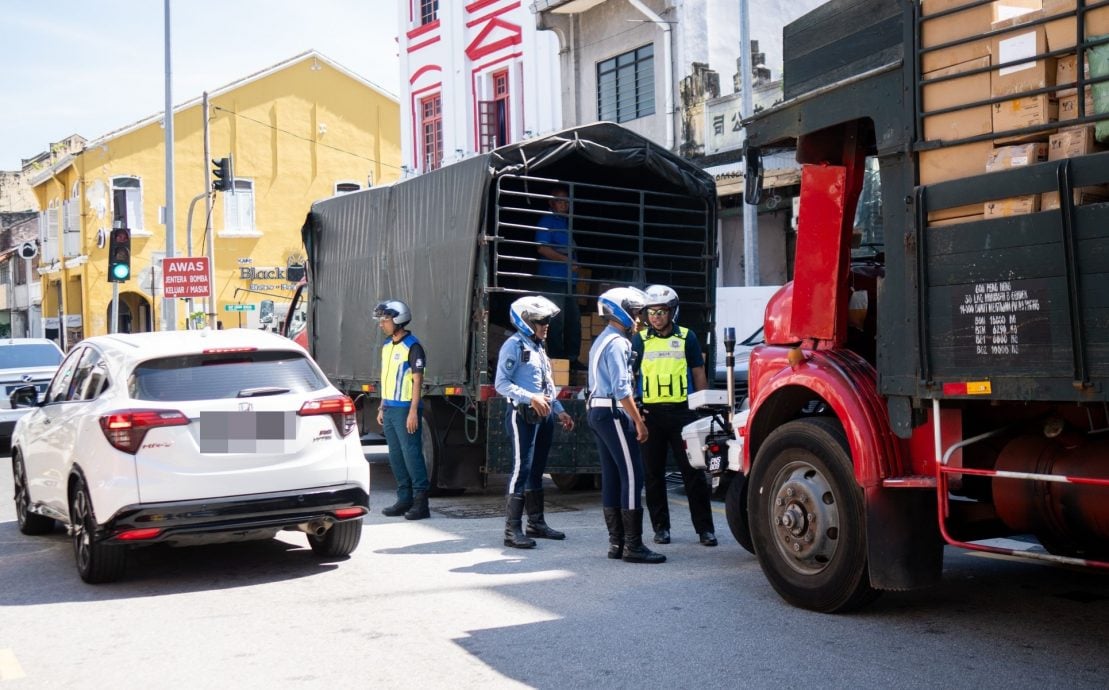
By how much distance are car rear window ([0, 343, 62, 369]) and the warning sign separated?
4.36m

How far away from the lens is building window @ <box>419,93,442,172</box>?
29.9m

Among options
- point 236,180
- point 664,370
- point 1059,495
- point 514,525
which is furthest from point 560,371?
point 236,180

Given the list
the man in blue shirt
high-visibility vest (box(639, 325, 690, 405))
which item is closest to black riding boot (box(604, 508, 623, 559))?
high-visibility vest (box(639, 325, 690, 405))

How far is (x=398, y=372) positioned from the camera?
10273 mm

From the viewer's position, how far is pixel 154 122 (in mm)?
40875

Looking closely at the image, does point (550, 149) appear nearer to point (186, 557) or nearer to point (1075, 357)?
point (186, 557)

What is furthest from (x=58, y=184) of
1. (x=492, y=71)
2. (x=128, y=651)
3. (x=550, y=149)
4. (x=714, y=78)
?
(x=128, y=651)

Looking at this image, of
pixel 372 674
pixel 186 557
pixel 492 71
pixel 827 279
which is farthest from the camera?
pixel 492 71

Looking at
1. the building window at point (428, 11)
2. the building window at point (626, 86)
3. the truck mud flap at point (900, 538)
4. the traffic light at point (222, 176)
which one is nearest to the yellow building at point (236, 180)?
the building window at point (428, 11)

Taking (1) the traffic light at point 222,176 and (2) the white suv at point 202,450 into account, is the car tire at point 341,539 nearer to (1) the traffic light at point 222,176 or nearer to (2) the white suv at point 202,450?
(2) the white suv at point 202,450

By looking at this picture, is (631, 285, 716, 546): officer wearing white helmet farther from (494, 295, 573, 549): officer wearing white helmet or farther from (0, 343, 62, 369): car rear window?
(0, 343, 62, 369): car rear window

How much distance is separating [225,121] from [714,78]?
2342cm

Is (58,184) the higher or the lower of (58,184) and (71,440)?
the higher

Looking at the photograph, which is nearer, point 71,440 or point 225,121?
point 71,440
